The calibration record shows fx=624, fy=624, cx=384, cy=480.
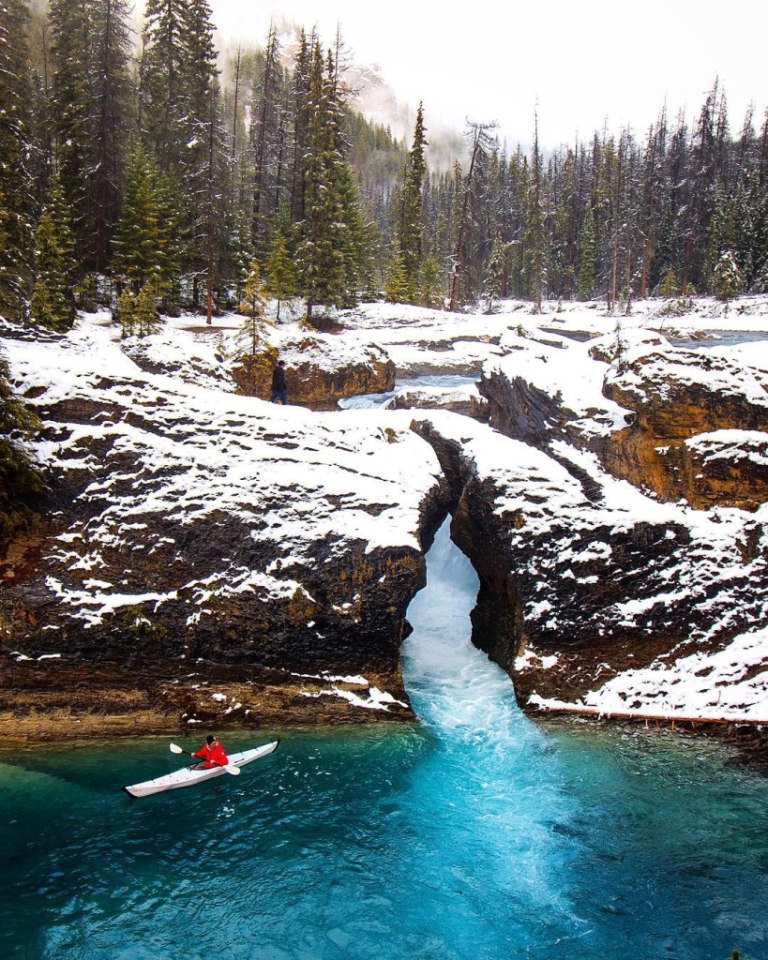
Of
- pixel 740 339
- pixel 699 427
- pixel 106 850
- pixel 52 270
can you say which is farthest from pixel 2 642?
pixel 740 339

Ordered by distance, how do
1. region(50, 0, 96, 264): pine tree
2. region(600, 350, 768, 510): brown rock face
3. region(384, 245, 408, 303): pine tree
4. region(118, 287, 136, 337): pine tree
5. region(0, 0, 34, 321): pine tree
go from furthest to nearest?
1. region(384, 245, 408, 303): pine tree
2. region(50, 0, 96, 264): pine tree
3. region(118, 287, 136, 337): pine tree
4. region(0, 0, 34, 321): pine tree
5. region(600, 350, 768, 510): brown rock face

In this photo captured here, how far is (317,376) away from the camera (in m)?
29.8

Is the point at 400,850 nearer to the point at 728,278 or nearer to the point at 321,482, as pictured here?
the point at 321,482

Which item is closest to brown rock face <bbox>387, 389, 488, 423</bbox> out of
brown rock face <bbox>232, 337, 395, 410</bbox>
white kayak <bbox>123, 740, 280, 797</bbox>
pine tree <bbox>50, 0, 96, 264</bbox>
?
brown rock face <bbox>232, 337, 395, 410</bbox>

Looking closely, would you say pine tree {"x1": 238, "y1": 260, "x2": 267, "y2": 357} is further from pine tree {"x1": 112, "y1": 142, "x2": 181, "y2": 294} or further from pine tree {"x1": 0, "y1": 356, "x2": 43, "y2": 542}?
pine tree {"x1": 0, "y1": 356, "x2": 43, "y2": 542}

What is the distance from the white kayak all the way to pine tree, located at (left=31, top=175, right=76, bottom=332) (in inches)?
898

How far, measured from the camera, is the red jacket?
1253cm

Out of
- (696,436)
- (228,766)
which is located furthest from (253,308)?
(228,766)

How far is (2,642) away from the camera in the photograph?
46.0 feet

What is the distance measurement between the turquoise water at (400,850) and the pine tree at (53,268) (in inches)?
843

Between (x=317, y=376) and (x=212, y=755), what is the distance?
2024 centimetres

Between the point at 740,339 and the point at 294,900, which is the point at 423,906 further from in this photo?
the point at 740,339

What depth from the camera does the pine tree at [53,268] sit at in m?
27.8

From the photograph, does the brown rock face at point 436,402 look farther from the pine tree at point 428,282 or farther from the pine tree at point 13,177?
the pine tree at point 428,282
